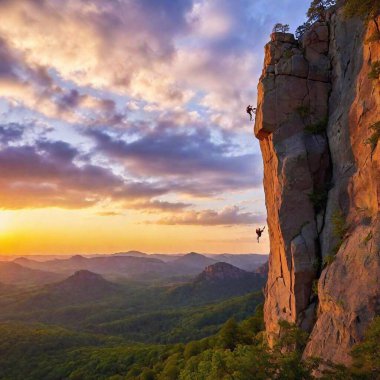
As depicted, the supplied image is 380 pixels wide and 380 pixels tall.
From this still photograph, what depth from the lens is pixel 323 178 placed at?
41375 millimetres

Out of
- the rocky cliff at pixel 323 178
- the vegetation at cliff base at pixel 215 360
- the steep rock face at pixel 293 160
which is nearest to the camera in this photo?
the vegetation at cliff base at pixel 215 360

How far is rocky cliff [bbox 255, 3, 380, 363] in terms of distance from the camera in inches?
1219

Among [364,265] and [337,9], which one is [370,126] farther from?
[337,9]

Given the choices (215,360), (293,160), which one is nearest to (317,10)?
(293,160)

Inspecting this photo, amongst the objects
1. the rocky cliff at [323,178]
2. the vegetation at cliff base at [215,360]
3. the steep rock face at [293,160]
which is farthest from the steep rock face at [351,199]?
the vegetation at cliff base at [215,360]

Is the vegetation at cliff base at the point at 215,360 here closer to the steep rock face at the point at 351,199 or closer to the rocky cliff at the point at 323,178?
the steep rock face at the point at 351,199

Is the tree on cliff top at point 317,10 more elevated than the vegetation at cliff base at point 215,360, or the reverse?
the tree on cliff top at point 317,10

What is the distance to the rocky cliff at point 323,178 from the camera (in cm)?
3097

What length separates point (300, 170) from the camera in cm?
4131

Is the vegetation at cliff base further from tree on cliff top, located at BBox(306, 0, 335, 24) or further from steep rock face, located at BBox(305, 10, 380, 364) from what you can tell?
tree on cliff top, located at BBox(306, 0, 335, 24)

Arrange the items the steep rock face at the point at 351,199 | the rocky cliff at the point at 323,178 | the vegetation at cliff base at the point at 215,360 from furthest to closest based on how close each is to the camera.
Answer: the rocky cliff at the point at 323,178 → the steep rock face at the point at 351,199 → the vegetation at cliff base at the point at 215,360

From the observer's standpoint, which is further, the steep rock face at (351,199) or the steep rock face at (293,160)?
the steep rock face at (293,160)

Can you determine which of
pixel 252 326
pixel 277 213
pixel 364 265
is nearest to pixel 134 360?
pixel 252 326

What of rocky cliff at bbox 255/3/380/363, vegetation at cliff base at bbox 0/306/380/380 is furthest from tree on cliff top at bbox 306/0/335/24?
vegetation at cliff base at bbox 0/306/380/380
